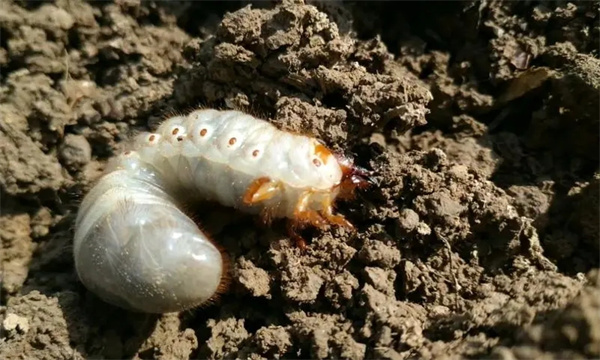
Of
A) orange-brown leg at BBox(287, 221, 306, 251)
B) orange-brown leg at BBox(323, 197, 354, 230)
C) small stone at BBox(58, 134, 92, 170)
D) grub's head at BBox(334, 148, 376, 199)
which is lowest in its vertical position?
small stone at BBox(58, 134, 92, 170)

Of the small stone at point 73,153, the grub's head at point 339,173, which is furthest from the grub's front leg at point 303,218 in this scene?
the small stone at point 73,153

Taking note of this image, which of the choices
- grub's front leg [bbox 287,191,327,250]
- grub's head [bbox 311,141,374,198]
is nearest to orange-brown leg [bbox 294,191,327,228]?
grub's front leg [bbox 287,191,327,250]

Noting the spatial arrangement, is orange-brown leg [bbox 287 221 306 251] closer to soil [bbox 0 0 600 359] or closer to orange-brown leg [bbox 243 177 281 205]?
soil [bbox 0 0 600 359]

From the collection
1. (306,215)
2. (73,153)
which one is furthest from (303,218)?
(73,153)

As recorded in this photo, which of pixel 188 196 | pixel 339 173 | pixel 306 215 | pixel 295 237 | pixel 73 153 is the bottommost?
pixel 73 153

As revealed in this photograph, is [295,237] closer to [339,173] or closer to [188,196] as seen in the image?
[339,173]

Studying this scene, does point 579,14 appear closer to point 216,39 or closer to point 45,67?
point 216,39

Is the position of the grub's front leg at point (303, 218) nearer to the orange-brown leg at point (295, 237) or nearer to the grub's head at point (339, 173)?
the orange-brown leg at point (295, 237)

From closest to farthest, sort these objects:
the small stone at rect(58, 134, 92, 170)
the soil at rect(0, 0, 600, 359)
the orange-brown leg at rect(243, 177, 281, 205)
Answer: the soil at rect(0, 0, 600, 359), the orange-brown leg at rect(243, 177, 281, 205), the small stone at rect(58, 134, 92, 170)
